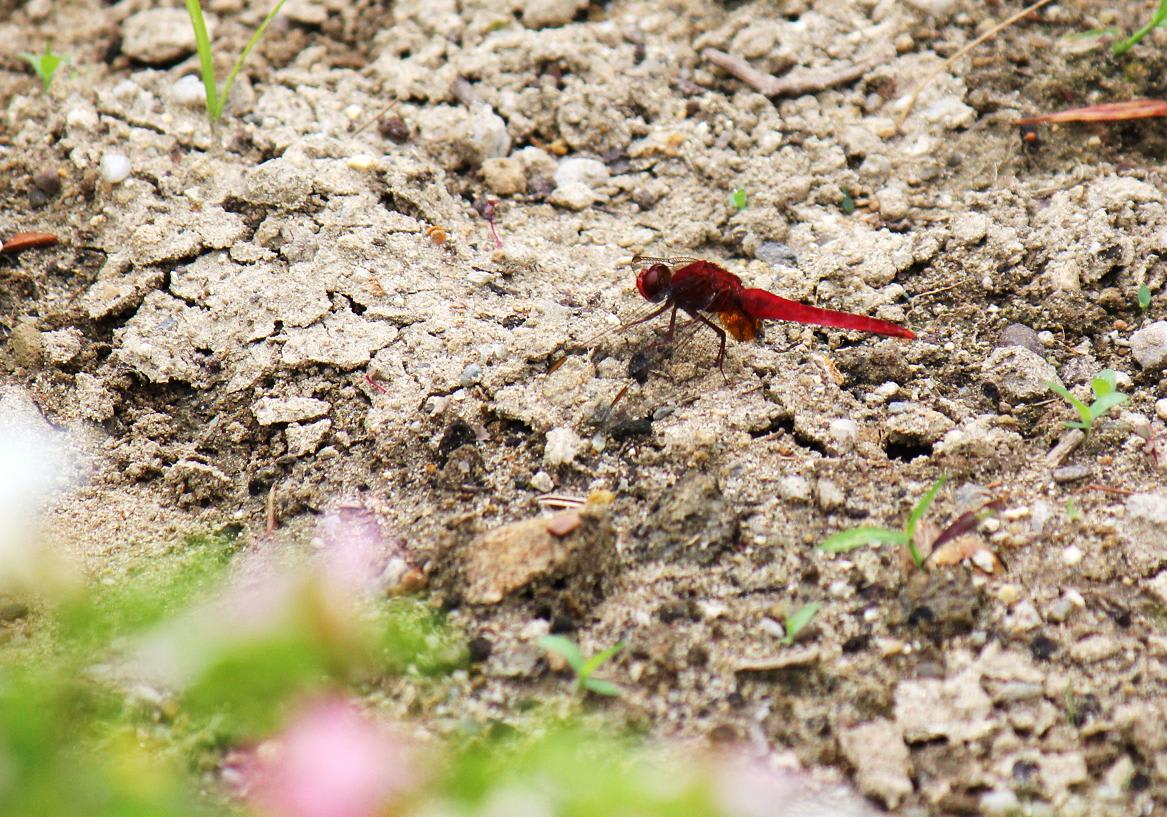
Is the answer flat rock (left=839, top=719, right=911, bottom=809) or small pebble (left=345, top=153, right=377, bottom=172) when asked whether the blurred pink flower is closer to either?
flat rock (left=839, top=719, right=911, bottom=809)

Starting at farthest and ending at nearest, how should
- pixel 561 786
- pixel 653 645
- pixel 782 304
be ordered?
pixel 782 304
pixel 653 645
pixel 561 786

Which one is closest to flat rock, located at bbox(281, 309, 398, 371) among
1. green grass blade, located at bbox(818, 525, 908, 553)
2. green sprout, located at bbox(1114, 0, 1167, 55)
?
green grass blade, located at bbox(818, 525, 908, 553)

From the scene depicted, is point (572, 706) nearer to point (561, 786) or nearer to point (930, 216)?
point (561, 786)

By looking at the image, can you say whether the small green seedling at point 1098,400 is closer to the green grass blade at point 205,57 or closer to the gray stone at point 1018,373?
the gray stone at point 1018,373

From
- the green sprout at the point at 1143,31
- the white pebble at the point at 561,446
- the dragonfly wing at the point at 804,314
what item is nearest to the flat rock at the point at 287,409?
the white pebble at the point at 561,446

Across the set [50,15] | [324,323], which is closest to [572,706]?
[324,323]

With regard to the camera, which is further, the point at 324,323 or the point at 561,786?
the point at 324,323

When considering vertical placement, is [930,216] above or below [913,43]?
below
